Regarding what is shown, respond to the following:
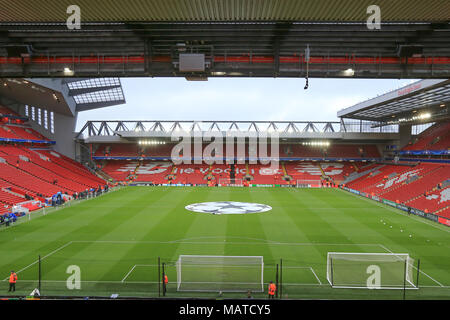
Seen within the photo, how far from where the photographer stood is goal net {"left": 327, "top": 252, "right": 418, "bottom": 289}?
543 inches

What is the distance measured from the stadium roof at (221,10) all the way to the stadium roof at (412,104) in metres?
24.0

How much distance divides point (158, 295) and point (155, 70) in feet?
30.7

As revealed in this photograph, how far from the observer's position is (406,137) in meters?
58.1

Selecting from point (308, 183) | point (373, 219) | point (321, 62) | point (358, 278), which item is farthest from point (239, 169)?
point (321, 62)

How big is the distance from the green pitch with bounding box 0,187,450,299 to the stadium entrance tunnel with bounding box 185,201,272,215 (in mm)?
1456

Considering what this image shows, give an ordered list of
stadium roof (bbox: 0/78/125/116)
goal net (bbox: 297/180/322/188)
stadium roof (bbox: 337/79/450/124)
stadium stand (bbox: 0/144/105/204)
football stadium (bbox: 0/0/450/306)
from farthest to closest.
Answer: goal net (bbox: 297/180/322/188), stadium roof (bbox: 0/78/125/116), stadium stand (bbox: 0/144/105/204), stadium roof (bbox: 337/79/450/124), football stadium (bbox: 0/0/450/306)

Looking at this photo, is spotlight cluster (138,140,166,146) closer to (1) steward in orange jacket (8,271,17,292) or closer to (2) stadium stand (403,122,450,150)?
(2) stadium stand (403,122,450,150)

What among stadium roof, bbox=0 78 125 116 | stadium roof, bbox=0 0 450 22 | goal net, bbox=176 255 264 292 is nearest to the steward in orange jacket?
goal net, bbox=176 255 264 292

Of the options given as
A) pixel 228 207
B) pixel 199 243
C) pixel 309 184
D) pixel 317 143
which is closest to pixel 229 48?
pixel 199 243

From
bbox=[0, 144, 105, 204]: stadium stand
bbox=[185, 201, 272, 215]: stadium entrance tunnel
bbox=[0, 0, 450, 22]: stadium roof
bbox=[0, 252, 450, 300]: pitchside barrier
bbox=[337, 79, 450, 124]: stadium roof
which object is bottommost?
bbox=[185, 201, 272, 215]: stadium entrance tunnel

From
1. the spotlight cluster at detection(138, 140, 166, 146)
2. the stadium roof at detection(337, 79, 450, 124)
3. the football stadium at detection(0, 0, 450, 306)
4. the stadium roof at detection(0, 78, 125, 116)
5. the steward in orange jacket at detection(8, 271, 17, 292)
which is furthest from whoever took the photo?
the spotlight cluster at detection(138, 140, 166, 146)

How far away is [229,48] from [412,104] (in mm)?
40018

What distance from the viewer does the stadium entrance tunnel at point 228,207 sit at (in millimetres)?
30828
